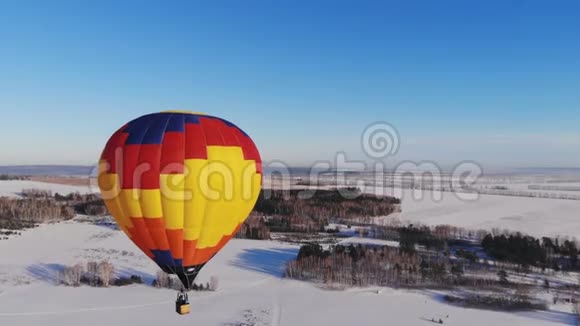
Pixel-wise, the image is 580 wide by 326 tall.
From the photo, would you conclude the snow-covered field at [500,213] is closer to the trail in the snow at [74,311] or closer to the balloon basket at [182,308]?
the trail in the snow at [74,311]

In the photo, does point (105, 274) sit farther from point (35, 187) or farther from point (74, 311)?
point (35, 187)

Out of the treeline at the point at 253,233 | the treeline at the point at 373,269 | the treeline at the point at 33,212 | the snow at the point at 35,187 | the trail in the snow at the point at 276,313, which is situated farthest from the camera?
the snow at the point at 35,187

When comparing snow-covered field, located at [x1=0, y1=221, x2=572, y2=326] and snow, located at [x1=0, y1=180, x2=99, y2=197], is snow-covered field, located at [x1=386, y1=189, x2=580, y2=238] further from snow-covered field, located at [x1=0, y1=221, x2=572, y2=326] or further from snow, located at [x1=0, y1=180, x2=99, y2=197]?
snow, located at [x1=0, y1=180, x2=99, y2=197]

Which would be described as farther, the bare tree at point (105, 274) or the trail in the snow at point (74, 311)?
the bare tree at point (105, 274)

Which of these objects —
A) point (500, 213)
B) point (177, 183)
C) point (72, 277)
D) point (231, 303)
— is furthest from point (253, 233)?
point (500, 213)

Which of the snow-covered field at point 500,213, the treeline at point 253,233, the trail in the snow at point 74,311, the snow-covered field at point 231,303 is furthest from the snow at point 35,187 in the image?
the trail in the snow at point 74,311

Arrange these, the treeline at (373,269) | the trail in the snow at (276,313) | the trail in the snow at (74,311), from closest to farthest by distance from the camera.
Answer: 1. the trail in the snow at (276,313)
2. the trail in the snow at (74,311)
3. the treeline at (373,269)

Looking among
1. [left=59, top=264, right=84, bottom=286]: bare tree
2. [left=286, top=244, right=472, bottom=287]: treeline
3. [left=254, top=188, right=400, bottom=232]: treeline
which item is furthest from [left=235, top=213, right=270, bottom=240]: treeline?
[left=59, top=264, right=84, bottom=286]: bare tree

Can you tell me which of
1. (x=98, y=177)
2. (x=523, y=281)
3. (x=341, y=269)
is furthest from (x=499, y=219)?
(x=98, y=177)
